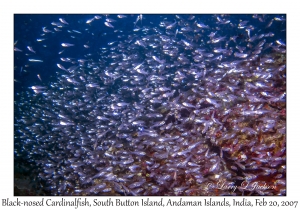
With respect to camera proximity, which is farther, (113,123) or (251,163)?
(113,123)

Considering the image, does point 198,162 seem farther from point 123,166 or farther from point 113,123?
point 113,123

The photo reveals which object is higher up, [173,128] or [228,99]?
[228,99]

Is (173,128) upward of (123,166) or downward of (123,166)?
upward

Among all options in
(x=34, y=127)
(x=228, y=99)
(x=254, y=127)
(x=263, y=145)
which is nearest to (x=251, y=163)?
(x=263, y=145)

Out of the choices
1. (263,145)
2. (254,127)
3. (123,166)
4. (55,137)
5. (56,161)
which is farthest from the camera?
(55,137)

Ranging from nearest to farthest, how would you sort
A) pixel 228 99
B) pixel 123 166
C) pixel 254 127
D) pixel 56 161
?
1. pixel 254 127
2. pixel 228 99
3. pixel 123 166
4. pixel 56 161

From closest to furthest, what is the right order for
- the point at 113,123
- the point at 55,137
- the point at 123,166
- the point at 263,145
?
the point at 263,145, the point at 123,166, the point at 113,123, the point at 55,137

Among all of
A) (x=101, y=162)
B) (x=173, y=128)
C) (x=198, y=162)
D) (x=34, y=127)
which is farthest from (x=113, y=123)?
(x=34, y=127)
